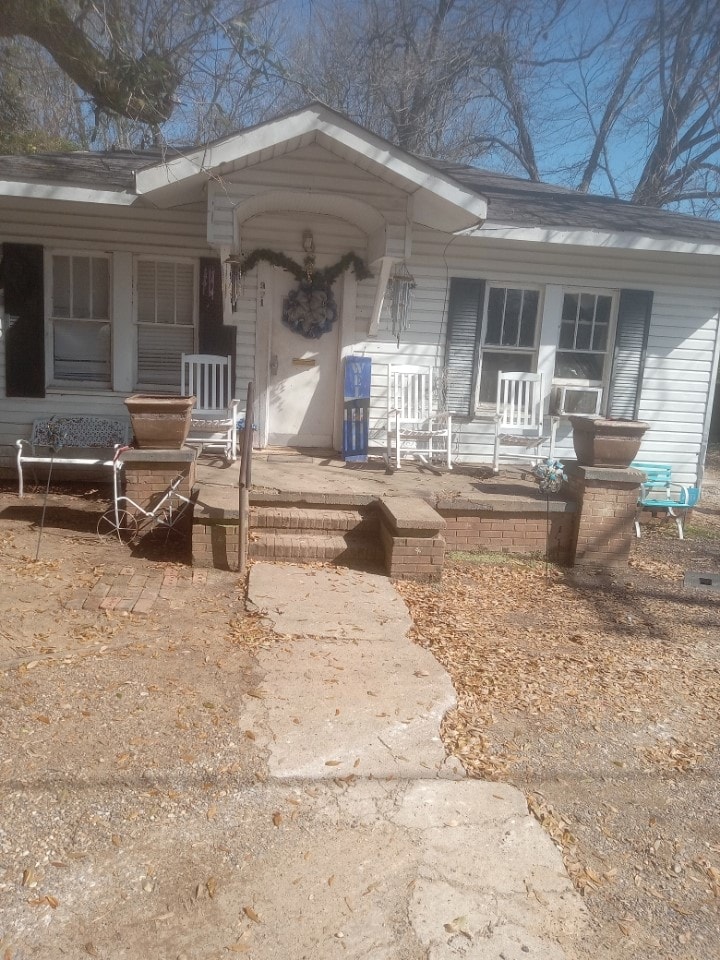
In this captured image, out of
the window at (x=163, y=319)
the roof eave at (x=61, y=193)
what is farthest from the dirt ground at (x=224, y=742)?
the roof eave at (x=61, y=193)

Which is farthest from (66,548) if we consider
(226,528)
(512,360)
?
(512,360)

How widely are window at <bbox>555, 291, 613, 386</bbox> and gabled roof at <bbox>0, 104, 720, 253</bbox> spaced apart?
0.86 meters

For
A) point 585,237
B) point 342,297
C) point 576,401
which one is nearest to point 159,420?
point 342,297

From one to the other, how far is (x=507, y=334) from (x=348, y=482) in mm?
3048

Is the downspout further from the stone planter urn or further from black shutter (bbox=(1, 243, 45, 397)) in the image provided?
black shutter (bbox=(1, 243, 45, 397))

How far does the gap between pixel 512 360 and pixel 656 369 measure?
5.54ft

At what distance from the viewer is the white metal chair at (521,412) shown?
7.98 m

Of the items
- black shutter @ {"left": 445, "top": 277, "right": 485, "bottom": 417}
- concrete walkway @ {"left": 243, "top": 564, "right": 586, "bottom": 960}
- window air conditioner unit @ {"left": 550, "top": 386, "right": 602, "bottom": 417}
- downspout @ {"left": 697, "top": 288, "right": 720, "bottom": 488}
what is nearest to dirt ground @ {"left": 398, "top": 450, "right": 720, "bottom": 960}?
concrete walkway @ {"left": 243, "top": 564, "right": 586, "bottom": 960}

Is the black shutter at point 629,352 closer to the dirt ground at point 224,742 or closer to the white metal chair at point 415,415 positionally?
the white metal chair at point 415,415

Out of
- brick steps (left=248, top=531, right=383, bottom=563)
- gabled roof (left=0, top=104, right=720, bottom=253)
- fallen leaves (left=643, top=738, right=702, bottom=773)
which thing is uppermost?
gabled roof (left=0, top=104, right=720, bottom=253)

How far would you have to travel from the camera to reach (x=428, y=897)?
2322mm

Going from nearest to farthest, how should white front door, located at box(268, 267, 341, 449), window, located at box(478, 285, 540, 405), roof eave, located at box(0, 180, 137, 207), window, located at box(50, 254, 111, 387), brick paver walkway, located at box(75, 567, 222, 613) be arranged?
brick paver walkway, located at box(75, 567, 222, 613) → roof eave, located at box(0, 180, 137, 207) → window, located at box(50, 254, 111, 387) → white front door, located at box(268, 267, 341, 449) → window, located at box(478, 285, 540, 405)

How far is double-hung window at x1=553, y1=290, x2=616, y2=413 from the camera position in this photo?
8320 mm

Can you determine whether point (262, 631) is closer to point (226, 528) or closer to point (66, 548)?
point (226, 528)
